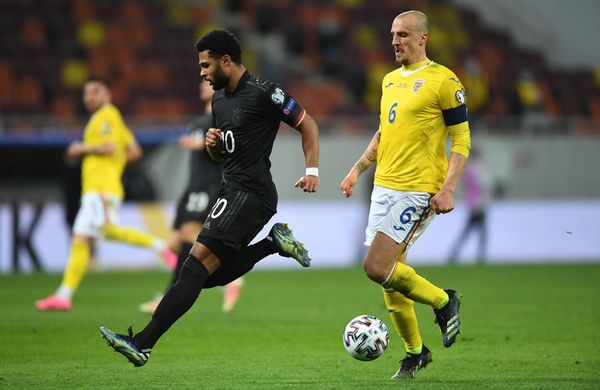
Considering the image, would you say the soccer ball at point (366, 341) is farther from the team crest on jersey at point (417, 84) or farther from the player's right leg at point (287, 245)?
the team crest on jersey at point (417, 84)

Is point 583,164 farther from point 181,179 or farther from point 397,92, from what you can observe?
point 397,92

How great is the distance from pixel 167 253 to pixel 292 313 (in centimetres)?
166

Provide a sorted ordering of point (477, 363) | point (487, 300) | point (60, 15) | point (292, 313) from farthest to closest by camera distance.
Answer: point (60, 15) → point (487, 300) → point (292, 313) → point (477, 363)

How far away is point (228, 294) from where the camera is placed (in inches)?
492

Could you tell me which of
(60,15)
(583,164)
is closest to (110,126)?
(60,15)

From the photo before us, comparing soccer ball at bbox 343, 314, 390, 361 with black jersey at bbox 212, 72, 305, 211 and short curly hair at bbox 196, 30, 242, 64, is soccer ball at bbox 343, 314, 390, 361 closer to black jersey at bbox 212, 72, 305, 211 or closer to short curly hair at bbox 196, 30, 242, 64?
black jersey at bbox 212, 72, 305, 211

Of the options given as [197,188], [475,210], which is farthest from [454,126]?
[475,210]

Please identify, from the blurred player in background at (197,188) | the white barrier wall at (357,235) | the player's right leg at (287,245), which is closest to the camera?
the player's right leg at (287,245)

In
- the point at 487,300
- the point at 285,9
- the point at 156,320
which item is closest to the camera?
the point at 156,320

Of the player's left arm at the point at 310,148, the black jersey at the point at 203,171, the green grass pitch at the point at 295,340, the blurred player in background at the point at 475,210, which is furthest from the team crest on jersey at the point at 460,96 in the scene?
the blurred player in background at the point at 475,210

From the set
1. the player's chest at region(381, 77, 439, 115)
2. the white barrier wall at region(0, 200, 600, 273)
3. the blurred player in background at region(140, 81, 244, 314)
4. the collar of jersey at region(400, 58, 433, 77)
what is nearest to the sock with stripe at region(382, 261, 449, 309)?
the player's chest at region(381, 77, 439, 115)

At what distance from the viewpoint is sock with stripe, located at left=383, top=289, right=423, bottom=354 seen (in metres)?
7.61

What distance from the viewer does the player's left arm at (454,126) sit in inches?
287

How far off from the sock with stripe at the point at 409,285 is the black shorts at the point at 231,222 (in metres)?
0.95
